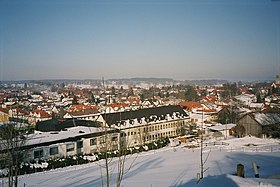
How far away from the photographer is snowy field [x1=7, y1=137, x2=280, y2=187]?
13070 millimetres

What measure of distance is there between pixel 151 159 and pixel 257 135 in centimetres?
1295

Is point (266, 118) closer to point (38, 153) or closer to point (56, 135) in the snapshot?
point (56, 135)

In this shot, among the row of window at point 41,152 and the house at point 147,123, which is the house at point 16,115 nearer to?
the row of window at point 41,152

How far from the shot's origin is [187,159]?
19.5m

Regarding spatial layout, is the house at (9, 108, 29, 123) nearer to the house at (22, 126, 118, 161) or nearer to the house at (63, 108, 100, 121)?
the house at (22, 126, 118, 161)

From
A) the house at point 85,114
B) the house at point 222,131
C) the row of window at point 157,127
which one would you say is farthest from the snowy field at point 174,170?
the house at point 85,114

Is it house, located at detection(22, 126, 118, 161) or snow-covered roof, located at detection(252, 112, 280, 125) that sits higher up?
snow-covered roof, located at detection(252, 112, 280, 125)

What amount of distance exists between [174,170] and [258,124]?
15.1m

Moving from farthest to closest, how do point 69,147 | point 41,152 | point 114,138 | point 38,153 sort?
1. point 114,138
2. point 69,147
3. point 41,152
4. point 38,153

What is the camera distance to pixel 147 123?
113 ft

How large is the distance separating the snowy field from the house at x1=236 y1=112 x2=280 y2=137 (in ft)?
18.0

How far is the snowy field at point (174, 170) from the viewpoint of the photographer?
13070 millimetres

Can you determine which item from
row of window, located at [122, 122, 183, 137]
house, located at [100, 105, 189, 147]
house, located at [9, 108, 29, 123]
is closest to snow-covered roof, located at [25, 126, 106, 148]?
house, located at [9, 108, 29, 123]

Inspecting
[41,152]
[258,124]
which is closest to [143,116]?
[258,124]
